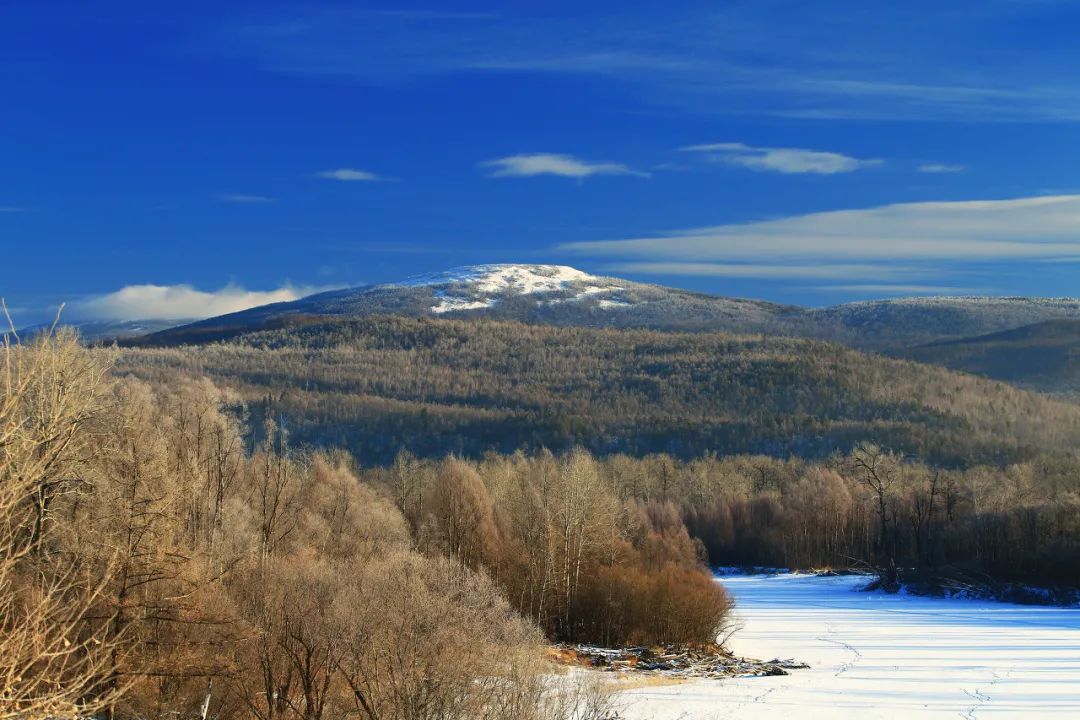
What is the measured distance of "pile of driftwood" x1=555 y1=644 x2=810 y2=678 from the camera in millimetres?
42156

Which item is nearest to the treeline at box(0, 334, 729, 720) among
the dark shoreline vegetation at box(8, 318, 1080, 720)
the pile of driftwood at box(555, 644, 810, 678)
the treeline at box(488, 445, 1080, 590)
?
the dark shoreline vegetation at box(8, 318, 1080, 720)

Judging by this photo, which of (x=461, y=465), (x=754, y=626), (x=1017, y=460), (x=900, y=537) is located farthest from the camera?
(x=1017, y=460)

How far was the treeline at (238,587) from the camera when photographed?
16.1 m

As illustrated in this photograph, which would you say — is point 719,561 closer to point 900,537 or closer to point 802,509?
point 802,509

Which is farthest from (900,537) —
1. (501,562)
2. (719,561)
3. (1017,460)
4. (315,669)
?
(315,669)

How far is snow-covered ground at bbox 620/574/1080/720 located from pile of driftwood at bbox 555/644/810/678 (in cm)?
154

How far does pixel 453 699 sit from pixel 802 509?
9528 cm

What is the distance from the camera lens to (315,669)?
1112 inches

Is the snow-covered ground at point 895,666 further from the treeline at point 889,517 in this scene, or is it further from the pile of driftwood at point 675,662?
the treeline at point 889,517

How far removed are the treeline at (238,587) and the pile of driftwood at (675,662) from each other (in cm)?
343

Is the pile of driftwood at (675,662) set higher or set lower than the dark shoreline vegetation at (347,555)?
lower

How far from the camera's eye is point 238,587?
37.0 metres

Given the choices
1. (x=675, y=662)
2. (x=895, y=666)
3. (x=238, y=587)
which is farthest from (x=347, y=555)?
(x=895, y=666)

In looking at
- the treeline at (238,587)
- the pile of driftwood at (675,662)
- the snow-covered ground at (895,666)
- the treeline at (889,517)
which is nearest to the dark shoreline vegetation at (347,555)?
the treeline at (238,587)
